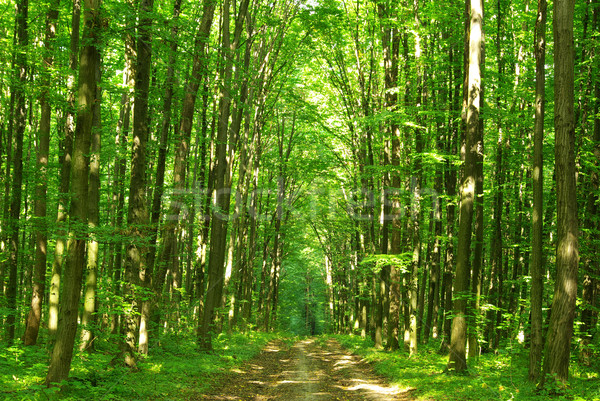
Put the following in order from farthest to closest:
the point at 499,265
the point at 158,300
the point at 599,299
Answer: the point at 499,265 → the point at 158,300 → the point at 599,299

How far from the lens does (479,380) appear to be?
842 centimetres

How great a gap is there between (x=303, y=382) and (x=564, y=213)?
8.29 metres

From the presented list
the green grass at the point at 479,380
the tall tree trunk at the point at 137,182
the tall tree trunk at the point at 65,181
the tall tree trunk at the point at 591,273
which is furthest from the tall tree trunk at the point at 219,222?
the tall tree trunk at the point at 591,273

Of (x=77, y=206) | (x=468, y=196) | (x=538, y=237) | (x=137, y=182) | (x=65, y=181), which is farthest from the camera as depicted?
(x=468, y=196)

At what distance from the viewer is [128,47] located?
1017 centimetres

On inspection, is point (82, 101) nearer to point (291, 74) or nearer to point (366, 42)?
point (366, 42)

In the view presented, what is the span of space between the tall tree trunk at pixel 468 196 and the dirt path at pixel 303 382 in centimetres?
177

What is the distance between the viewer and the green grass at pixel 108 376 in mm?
6863

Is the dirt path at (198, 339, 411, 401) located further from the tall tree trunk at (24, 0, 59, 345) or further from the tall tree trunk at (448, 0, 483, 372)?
the tall tree trunk at (24, 0, 59, 345)

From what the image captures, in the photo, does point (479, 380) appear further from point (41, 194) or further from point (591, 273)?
point (41, 194)

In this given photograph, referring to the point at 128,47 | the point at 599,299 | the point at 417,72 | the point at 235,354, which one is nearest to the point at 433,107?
the point at 417,72

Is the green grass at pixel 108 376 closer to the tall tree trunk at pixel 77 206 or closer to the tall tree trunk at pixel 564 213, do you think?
the tall tree trunk at pixel 77 206

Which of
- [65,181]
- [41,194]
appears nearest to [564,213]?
[65,181]

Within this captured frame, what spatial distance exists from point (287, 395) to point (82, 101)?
7.85 metres
